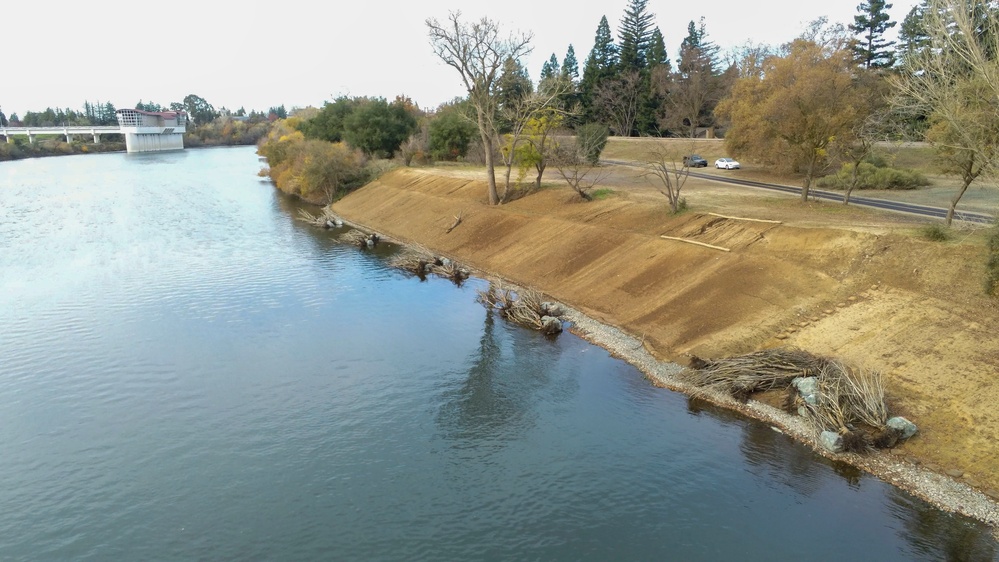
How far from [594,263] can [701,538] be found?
21.1 meters

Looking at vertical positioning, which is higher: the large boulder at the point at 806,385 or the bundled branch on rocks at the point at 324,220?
the bundled branch on rocks at the point at 324,220

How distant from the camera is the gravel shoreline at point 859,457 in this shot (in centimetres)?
1467

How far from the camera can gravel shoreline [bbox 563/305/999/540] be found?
14.7 metres

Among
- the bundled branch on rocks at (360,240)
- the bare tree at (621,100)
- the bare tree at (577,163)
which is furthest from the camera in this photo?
the bare tree at (621,100)

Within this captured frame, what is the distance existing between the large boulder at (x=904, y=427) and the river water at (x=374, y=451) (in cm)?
213

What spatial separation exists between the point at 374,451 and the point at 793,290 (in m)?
18.2

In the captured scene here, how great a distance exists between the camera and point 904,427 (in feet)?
55.5

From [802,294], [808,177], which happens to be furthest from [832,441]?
[808,177]

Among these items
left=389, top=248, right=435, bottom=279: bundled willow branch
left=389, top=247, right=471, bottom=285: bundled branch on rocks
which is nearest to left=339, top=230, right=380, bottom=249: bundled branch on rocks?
left=389, top=248, right=435, bottom=279: bundled willow branch

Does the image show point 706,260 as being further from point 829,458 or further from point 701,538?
point 701,538

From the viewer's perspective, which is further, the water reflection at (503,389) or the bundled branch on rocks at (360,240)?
the bundled branch on rocks at (360,240)

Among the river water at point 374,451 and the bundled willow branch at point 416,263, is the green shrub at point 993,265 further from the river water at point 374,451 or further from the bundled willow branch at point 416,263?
the bundled willow branch at point 416,263

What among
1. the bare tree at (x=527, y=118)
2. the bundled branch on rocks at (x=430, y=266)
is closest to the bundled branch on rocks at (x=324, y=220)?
the bare tree at (x=527, y=118)

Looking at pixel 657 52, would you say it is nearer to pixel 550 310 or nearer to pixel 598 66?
pixel 598 66
